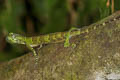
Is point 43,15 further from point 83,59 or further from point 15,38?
point 83,59

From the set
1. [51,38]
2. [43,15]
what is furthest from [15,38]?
[43,15]

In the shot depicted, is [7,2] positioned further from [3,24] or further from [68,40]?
[68,40]

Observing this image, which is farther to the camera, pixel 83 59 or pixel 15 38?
pixel 15 38

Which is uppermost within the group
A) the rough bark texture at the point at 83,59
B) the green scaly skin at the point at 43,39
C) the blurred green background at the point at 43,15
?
the blurred green background at the point at 43,15

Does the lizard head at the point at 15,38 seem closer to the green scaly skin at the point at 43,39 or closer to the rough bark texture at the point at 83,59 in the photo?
the green scaly skin at the point at 43,39

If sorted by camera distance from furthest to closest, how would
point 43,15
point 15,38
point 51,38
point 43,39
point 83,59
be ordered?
1. point 43,15
2. point 15,38
3. point 43,39
4. point 51,38
5. point 83,59

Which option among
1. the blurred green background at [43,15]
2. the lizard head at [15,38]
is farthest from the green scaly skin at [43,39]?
the blurred green background at [43,15]

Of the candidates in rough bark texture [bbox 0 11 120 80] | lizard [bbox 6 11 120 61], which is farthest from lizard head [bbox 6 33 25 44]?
rough bark texture [bbox 0 11 120 80]
